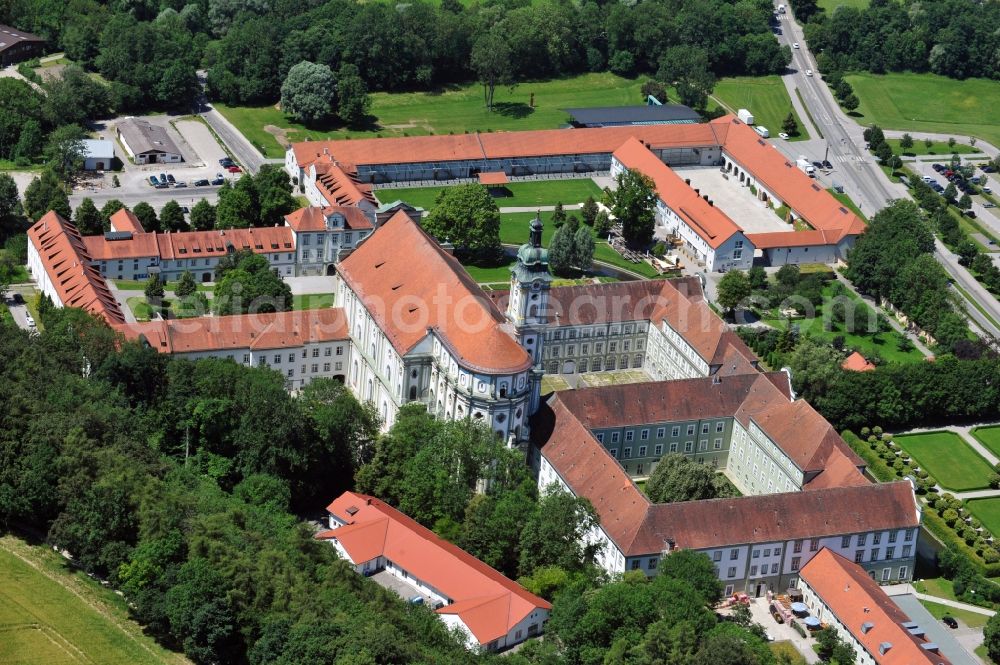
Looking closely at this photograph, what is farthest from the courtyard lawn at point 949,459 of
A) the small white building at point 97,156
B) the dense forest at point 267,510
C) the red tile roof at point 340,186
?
the small white building at point 97,156

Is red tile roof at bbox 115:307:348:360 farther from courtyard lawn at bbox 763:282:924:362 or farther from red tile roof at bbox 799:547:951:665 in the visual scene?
red tile roof at bbox 799:547:951:665

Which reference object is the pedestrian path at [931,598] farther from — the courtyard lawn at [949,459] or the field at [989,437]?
the field at [989,437]

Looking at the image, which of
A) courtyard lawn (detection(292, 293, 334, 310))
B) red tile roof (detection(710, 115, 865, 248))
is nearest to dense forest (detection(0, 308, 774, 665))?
courtyard lawn (detection(292, 293, 334, 310))

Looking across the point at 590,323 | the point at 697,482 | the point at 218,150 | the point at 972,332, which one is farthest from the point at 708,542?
the point at 218,150

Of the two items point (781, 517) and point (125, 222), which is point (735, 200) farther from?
point (781, 517)

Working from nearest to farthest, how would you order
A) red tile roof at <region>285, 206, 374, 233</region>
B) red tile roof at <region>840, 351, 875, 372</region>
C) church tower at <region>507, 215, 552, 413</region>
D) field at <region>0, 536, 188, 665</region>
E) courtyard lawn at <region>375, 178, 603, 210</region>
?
field at <region>0, 536, 188, 665</region> < church tower at <region>507, 215, 552, 413</region> < red tile roof at <region>840, 351, 875, 372</region> < red tile roof at <region>285, 206, 374, 233</region> < courtyard lawn at <region>375, 178, 603, 210</region>

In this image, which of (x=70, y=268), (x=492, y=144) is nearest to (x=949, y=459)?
(x=492, y=144)
